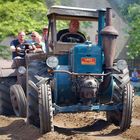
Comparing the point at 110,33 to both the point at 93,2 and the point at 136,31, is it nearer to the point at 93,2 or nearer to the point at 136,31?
the point at 136,31

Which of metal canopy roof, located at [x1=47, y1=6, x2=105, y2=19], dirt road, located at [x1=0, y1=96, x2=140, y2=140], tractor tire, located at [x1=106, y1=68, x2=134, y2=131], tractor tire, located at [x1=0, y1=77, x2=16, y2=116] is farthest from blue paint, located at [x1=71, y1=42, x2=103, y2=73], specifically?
tractor tire, located at [x1=0, y1=77, x2=16, y2=116]

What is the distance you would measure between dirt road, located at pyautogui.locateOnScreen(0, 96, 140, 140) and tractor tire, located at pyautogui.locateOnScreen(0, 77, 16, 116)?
1239 millimetres

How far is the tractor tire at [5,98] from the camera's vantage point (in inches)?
449

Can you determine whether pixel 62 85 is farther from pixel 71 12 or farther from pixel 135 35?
pixel 135 35

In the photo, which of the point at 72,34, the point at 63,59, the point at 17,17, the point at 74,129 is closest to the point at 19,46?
the point at 72,34

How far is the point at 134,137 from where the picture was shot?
26.6 feet

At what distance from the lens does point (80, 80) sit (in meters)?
8.68

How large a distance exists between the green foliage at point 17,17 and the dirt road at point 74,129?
24.9ft

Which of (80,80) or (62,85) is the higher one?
(80,80)

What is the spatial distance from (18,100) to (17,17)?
26.8ft

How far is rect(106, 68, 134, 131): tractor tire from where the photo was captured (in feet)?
28.2

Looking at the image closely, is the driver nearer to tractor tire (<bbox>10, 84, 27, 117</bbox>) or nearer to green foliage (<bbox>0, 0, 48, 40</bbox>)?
tractor tire (<bbox>10, 84, 27, 117</bbox>)

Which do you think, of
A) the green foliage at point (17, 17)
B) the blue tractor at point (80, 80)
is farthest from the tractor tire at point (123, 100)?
the green foliage at point (17, 17)

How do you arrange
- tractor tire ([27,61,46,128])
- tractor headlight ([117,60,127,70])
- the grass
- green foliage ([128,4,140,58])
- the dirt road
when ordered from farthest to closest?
1. green foliage ([128,4,140,58])
2. the grass
3. tractor tire ([27,61,46,128])
4. tractor headlight ([117,60,127,70])
5. the dirt road
